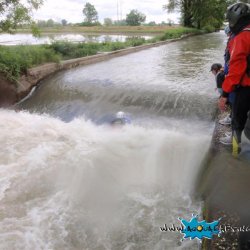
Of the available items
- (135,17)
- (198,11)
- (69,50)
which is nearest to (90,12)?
(135,17)

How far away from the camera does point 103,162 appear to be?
17.7 feet

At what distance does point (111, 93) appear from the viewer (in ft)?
27.8

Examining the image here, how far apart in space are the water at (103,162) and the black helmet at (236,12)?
7.52ft

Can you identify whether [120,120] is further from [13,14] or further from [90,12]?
[90,12]

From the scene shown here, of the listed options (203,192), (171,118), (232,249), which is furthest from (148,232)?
(171,118)

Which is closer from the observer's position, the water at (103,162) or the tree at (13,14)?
the water at (103,162)

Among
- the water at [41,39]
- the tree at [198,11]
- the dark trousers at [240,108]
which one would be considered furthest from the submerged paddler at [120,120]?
the tree at [198,11]

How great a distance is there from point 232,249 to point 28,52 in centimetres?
965

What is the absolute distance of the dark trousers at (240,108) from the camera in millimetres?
3601

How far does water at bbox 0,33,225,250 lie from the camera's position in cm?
375

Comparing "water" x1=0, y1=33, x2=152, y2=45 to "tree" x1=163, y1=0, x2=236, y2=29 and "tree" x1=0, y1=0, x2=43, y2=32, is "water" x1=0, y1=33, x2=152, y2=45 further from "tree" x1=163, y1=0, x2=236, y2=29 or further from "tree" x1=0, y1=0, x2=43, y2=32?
"tree" x1=163, y1=0, x2=236, y2=29

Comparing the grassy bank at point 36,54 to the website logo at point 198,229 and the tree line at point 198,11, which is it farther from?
the tree line at point 198,11

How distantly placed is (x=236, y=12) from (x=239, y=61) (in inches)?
22.3

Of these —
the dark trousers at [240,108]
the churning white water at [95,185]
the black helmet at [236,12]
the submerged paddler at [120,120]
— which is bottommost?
the churning white water at [95,185]
